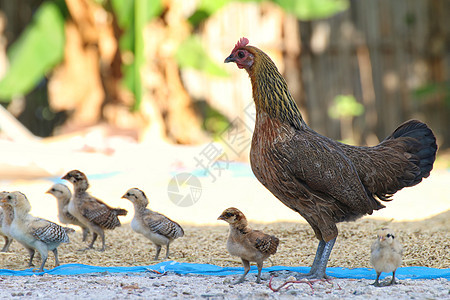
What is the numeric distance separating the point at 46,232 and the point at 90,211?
72 cm

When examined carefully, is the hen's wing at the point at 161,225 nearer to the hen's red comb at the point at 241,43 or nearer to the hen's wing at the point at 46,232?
the hen's wing at the point at 46,232

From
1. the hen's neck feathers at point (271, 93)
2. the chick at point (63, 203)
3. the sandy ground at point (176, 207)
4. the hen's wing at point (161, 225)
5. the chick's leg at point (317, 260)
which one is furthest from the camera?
the chick at point (63, 203)

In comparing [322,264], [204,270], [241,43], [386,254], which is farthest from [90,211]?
[386,254]

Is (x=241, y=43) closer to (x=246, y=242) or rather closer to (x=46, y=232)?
(x=246, y=242)

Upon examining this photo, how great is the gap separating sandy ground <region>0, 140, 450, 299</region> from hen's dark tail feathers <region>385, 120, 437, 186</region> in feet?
2.60

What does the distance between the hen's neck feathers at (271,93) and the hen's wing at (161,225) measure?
136 cm

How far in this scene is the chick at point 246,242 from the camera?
14.4 feet

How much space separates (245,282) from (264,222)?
220 cm

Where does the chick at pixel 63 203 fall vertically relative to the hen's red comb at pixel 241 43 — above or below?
below

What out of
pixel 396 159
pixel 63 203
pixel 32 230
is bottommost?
pixel 32 230

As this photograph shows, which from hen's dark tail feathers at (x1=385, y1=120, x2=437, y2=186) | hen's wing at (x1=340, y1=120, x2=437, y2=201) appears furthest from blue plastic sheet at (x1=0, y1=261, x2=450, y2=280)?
hen's dark tail feathers at (x1=385, y1=120, x2=437, y2=186)

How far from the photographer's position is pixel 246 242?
172 inches

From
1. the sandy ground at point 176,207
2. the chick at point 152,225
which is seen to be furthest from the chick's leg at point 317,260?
the chick at point 152,225

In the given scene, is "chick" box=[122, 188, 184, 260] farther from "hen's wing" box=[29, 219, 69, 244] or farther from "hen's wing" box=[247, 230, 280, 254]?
"hen's wing" box=[247, 230, 280, 254]
